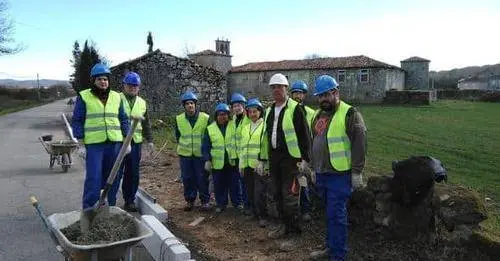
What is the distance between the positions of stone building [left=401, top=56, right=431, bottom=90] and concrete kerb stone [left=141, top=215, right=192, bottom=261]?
52042 millimetres

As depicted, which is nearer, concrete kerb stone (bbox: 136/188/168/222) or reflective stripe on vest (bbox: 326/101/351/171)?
reflective stripe on vest (bbox: 326/101/351/171)

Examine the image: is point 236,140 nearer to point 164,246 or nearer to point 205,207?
point 205,207

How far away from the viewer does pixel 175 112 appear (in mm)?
24125


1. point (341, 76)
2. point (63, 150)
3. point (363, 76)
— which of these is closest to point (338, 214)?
point (63, 150)

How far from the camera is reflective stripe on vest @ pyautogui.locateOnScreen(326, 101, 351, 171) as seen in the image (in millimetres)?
5371

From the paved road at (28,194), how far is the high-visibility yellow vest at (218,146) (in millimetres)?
2525

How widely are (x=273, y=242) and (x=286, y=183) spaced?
73 centimetres

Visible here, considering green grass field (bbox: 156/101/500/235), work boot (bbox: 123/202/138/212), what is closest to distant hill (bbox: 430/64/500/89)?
green grass field (bbox: 156/101/500/235)

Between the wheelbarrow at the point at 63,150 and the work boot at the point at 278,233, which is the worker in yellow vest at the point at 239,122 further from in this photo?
the wheelbarrow at the point at 63,150

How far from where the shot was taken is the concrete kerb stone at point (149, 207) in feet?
24.2

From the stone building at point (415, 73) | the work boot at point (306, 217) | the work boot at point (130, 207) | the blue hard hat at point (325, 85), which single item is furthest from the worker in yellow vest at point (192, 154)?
the stone building at point (415, 73)

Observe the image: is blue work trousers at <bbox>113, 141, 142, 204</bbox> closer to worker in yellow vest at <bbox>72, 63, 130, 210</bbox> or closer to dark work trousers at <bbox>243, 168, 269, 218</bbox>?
worker in yellow vest at <bbox>72, 63, 130, 210</bbox>

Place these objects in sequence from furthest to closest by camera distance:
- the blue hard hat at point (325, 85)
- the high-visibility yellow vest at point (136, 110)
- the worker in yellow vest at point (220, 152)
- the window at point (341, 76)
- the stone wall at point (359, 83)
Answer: the window at point (341, 76)
the stone wall at point (359, 83)
the worker in yellow vest at point (220, 152)
the high-visibility yellow vest at point (136, 110)
the blue hard hat at point (325, 85)

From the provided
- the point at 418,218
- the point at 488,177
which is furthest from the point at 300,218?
the point at 488,177
